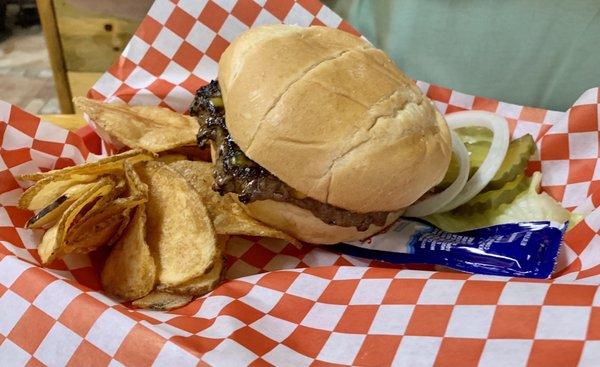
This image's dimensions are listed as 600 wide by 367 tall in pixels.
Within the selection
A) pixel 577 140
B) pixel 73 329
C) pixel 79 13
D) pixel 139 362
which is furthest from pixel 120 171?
pixel 577 140

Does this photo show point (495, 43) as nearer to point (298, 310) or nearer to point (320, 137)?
point (320, 137)

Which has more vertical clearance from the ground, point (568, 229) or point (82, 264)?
point (568, 229)

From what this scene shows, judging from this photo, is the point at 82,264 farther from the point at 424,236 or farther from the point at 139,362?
the point at 424,236

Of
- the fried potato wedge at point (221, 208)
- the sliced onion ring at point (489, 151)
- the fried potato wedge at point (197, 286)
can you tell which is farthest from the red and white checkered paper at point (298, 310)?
the sliced onion ring at point (489, 151)

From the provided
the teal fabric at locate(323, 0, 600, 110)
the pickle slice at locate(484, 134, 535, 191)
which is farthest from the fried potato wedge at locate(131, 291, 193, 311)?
the teal fabric at locate(323, 0, 600, 110)

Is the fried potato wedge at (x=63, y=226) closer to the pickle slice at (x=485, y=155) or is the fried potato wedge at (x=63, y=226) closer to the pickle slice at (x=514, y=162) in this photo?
the pickle slice at (x=485, y=155)

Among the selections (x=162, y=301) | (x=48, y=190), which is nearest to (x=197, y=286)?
(x=162, y=301)
